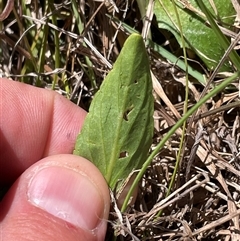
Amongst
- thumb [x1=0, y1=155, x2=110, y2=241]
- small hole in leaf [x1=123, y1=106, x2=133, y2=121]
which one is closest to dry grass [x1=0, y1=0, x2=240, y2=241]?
thumb [x1=0, y1=155, x2=110, y2=241]

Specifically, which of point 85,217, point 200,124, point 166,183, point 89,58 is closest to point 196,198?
point 166,183

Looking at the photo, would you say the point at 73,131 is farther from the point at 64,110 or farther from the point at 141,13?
the point at 141,13

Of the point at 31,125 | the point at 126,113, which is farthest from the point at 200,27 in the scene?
the point at 31,125

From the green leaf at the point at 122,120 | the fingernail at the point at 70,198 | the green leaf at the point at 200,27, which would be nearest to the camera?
the green leaf at the point at 122,120

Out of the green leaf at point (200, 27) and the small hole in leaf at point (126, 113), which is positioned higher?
the green leaf at point (200, 27)

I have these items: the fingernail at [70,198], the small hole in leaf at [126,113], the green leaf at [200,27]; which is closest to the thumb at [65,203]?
the fingernail at [70,198]

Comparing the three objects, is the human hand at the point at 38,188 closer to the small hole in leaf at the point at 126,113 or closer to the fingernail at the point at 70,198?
the fingernail at the point at 70,198

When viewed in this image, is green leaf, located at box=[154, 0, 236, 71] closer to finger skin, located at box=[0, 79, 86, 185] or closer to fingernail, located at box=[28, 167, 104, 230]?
finger skin, located at box=[0, 79, 86, 185]
